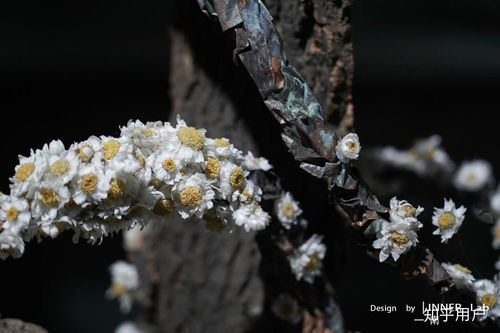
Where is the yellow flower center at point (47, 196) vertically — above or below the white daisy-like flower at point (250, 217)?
below

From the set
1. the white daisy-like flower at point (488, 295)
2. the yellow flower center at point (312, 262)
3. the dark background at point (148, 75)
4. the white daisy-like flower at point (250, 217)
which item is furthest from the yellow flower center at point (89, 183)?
the dark background at point (148, 75)

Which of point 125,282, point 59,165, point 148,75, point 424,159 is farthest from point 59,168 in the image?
point 148,75

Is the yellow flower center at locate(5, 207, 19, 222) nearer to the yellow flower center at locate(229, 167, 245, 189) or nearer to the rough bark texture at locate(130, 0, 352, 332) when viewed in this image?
the yellow flower center at locate(229, 167, 245, 189)

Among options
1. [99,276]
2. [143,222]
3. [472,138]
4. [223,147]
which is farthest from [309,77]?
[472,138]

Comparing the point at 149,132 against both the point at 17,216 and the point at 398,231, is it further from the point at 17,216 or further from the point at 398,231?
the point at 398,231

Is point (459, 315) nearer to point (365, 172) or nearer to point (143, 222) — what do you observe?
point (143, 222)

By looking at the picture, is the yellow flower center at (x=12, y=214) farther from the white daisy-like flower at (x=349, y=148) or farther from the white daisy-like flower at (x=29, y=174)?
the white daisy-like flower at (x=349, y=148)
